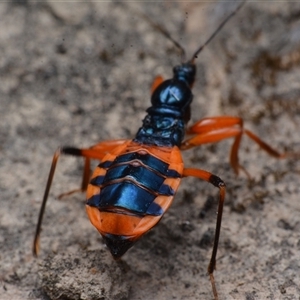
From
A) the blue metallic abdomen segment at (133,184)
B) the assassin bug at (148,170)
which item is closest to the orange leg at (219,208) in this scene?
the assassin bug at (148,170)

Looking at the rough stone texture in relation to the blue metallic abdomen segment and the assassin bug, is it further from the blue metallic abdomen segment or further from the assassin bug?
the blue metallic abdomen segment

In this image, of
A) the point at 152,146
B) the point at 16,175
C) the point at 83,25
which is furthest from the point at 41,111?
the point at 152,146

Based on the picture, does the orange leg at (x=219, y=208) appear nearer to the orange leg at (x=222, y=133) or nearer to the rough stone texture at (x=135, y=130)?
the rough stone texture at (x=135, y=130)

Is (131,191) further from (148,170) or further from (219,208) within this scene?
(219,208)

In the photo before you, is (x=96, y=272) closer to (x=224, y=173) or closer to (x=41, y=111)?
(x=224, y=173)

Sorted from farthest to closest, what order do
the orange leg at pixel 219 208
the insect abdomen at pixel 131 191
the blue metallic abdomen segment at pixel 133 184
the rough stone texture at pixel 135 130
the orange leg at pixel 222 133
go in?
the orange leg at pixel 222 133 < the rough stone texture at pixel 135 130 < the orange leg at pixel 219 208 < the blue metallic abdomen segment at pixel 133 184 < the insect abdomen at pixel 131 191

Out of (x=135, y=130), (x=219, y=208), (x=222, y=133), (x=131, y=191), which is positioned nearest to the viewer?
(x=131, y=191)

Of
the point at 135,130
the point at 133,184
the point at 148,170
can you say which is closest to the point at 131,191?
the point at 133,184
